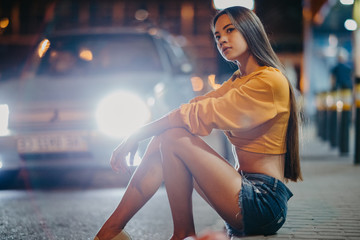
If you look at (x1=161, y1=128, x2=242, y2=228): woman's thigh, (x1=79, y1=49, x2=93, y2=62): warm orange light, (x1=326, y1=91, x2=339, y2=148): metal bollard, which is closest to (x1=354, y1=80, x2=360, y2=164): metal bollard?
(x1=326, y1=91, x2=339, y2=148): metal bollard

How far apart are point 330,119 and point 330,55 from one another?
7964 millimetres

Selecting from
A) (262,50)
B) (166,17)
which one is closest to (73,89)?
(262,50)

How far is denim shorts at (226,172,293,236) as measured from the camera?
277 cm

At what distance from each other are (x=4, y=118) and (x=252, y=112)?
3.51 metres

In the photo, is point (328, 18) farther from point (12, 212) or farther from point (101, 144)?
point (12, 212)

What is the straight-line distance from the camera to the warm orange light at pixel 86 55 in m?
6.38

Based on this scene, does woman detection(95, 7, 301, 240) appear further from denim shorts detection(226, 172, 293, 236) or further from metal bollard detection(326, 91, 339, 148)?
metal bollard detection(326, 91, 339, 148)

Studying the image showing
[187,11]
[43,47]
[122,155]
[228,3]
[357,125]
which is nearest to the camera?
[122,155]

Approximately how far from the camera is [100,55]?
638 cm

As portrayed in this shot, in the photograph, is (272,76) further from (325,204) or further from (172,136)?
(325,204)

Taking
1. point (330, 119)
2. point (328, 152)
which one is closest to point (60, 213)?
point (328, 152)

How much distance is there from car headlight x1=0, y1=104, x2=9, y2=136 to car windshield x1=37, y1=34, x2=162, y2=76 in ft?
2.84

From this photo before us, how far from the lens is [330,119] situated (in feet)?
32.2

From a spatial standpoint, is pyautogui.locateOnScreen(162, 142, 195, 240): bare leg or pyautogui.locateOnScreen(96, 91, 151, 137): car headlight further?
pyautogui.locateOnScreen(96, 91, 151, 137): car headlight
